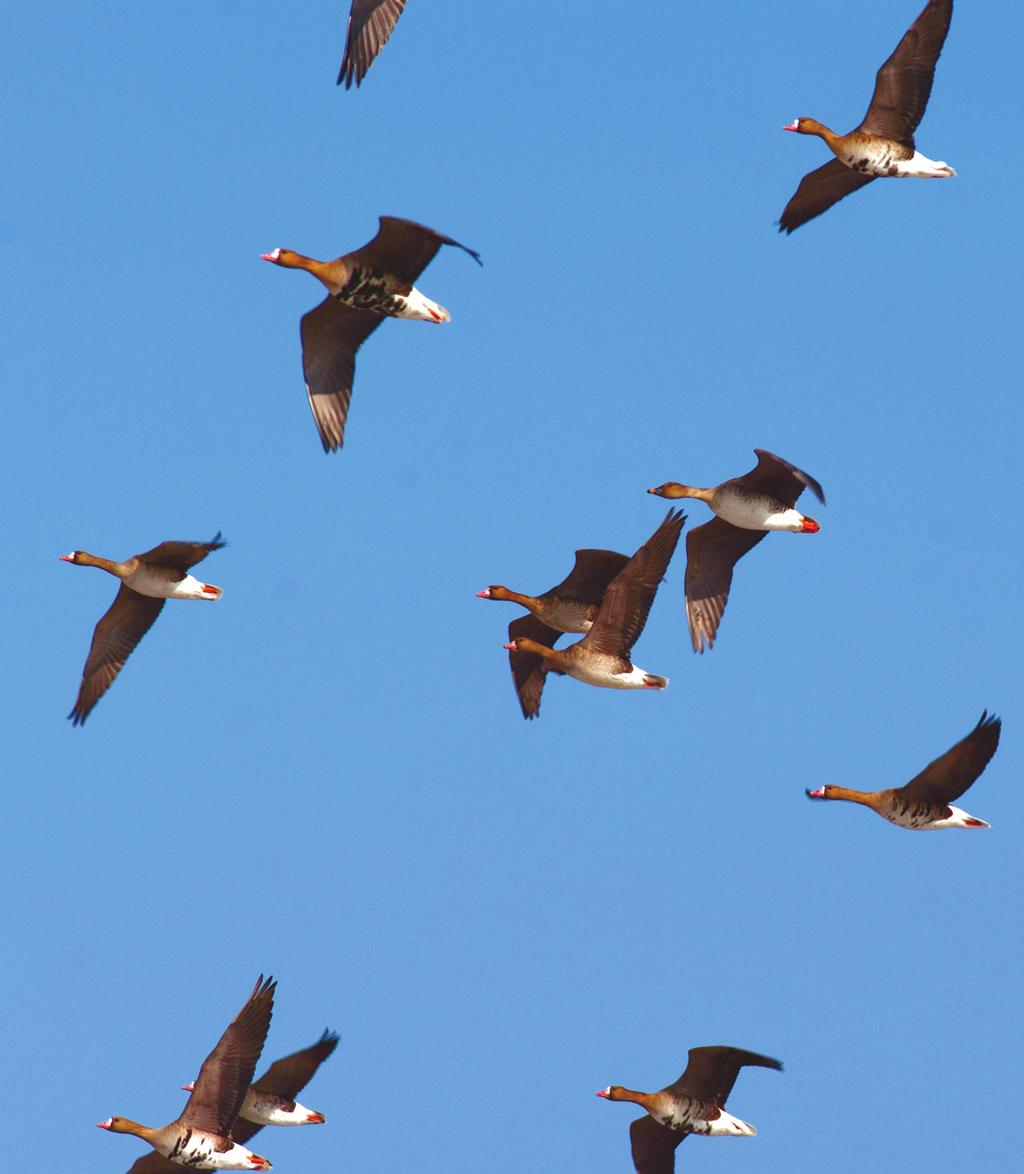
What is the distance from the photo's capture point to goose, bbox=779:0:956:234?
1121 inches

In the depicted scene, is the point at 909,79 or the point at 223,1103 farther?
the point at 909,79

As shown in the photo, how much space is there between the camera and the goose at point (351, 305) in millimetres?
A: 26500

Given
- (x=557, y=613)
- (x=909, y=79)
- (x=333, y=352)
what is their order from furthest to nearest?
(x=557, y=613)
(x=909, y=79)
(x=333, y=352)

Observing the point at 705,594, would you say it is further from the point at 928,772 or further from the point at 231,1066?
the point at 231,1066

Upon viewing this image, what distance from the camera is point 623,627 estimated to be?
2919 centimetres

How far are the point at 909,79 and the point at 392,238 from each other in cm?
688

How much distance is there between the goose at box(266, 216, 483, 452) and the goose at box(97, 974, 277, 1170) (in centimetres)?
656

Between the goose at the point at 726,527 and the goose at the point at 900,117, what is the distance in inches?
155

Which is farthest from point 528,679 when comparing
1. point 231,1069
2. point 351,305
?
point 231,1069

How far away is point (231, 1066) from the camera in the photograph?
85.9ft

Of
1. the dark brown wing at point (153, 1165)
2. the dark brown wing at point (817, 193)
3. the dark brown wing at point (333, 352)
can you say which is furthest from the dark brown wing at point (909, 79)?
the dark brown wing at point (153, 1165)

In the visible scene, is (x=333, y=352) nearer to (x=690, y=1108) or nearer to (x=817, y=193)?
(x=817, y=193)

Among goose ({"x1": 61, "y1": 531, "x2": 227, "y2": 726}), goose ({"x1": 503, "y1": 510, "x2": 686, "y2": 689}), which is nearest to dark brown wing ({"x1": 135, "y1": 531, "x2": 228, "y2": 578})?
goose ({"x1": 61, "y1": 531, "x2": 227, "y2": 726})

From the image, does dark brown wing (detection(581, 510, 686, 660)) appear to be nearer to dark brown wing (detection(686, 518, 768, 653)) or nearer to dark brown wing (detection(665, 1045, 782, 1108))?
dark brown wing (detection(686, 518, 768, 653))
